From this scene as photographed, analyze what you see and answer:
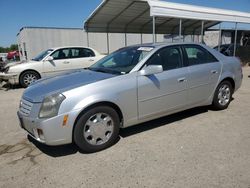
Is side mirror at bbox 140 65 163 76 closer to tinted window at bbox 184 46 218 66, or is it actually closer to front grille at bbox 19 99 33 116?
tinted window at bbox 184 46 218 66

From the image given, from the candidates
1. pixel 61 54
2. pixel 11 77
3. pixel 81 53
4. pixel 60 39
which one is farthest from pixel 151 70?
pixel 60 39

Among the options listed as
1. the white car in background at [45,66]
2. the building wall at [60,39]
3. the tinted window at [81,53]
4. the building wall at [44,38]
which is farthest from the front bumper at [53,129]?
the building wall at [44,38]

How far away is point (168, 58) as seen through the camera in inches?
173

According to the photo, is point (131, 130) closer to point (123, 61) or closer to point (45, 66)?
point (123, 61)

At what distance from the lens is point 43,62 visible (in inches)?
370

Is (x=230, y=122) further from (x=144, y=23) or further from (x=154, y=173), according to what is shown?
(x=144, y=23)

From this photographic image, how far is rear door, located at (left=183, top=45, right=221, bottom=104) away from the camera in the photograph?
4.60 m

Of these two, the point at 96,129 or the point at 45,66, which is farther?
the point at 45,66

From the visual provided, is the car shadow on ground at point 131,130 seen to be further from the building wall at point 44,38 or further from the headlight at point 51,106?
the building wall at point 44,38

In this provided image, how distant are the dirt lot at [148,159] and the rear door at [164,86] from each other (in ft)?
1.47

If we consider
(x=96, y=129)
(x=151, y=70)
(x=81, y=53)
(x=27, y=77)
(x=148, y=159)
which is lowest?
(x=27, y=77)

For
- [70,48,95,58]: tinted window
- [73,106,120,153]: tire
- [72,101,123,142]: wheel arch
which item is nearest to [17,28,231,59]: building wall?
[70,48,95,58]: tinted window

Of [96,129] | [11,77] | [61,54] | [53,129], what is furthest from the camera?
[61,54]

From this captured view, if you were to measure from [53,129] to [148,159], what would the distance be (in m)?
1.34
